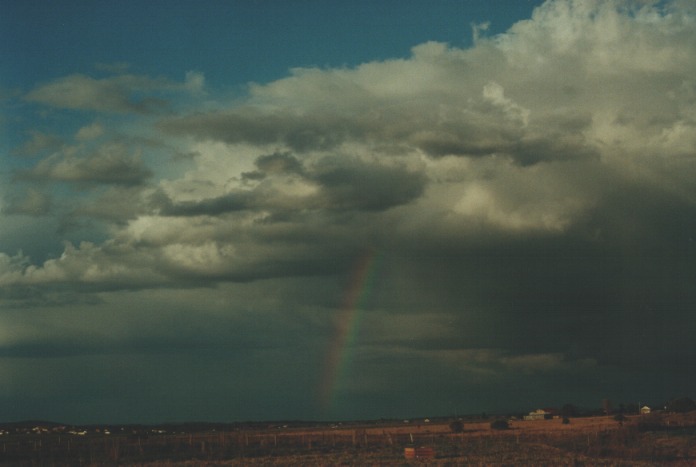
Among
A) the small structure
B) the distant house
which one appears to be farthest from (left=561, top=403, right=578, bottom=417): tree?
the small structure

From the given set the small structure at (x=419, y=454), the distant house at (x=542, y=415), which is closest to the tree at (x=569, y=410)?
the distant house at (x=542, y=415)

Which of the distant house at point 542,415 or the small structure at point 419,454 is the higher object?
the small structure at point 419,454

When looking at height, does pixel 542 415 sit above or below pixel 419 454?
below

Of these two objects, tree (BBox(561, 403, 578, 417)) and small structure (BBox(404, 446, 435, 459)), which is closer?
small structure (BBox(404, 446, 435, 459))

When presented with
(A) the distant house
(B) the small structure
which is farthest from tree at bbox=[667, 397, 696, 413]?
(B) the small structure

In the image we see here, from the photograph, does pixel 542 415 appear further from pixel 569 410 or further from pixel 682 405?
pixel 682 405

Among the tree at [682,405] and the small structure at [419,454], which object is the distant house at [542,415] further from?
the small structure at [419,454]

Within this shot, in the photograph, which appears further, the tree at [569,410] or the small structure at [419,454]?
the tree at [569,410]

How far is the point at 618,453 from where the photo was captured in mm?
57344

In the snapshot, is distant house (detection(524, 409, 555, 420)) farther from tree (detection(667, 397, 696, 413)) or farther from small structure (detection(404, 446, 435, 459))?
small structure (detection(404, 446, 435, 459))

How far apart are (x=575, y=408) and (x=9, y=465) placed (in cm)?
15464

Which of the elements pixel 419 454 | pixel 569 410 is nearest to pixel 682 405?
pixel 569 410

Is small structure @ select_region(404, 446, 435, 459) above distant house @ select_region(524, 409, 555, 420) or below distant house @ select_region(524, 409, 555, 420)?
above

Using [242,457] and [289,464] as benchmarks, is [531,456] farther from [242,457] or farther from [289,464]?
[242,457]
